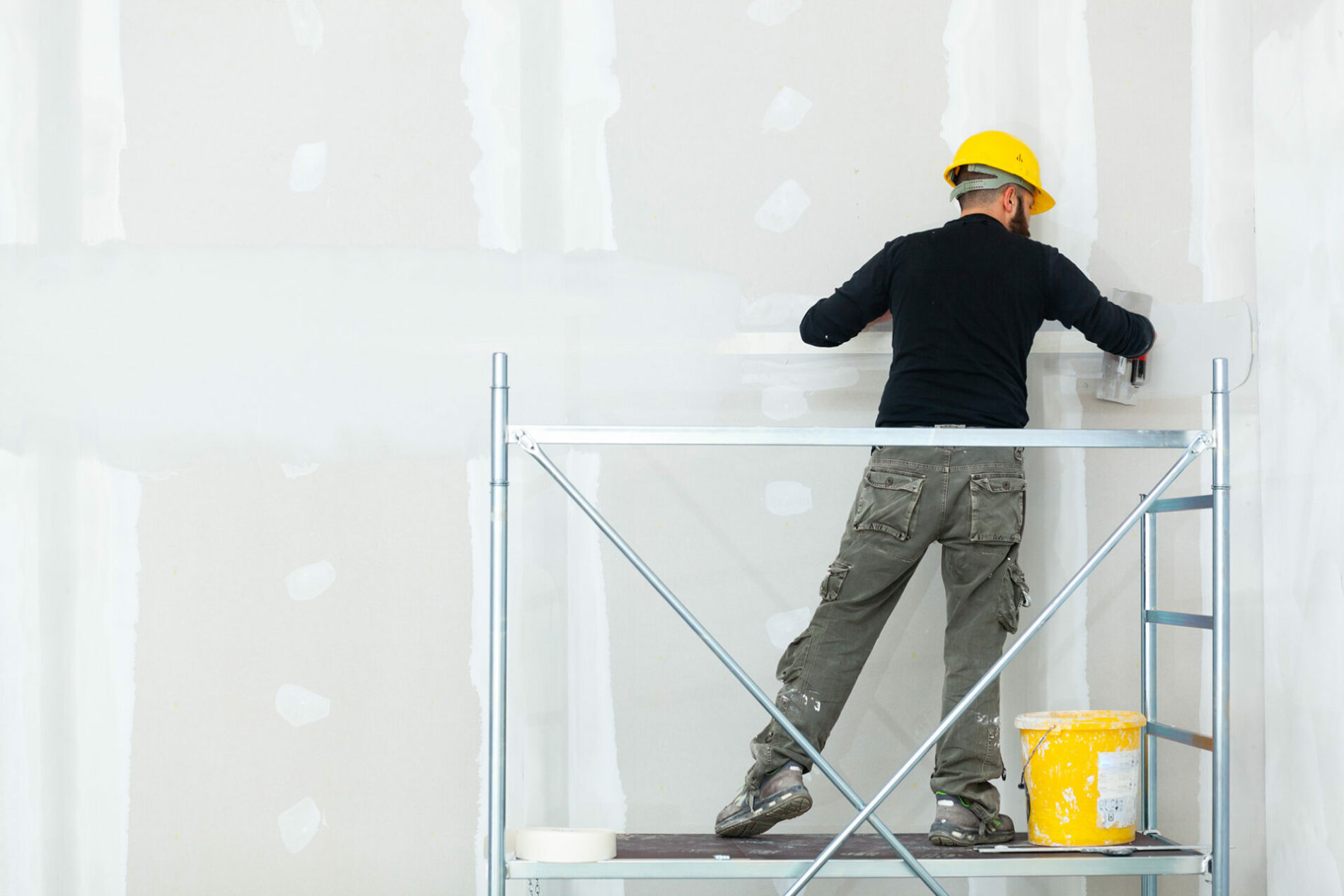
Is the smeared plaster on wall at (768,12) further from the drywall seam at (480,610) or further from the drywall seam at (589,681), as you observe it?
the drywall seam at (480,610)

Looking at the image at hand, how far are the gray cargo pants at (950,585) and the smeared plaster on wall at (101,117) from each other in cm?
202

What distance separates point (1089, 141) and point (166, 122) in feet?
7.82

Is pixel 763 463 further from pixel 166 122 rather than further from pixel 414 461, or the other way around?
pixel 166 122

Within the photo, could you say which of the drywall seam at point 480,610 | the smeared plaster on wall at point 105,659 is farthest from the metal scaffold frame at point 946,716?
the smeared plaster on wall at point 105,659

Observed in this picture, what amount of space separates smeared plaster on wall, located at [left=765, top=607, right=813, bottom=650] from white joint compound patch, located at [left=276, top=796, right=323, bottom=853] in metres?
1.21

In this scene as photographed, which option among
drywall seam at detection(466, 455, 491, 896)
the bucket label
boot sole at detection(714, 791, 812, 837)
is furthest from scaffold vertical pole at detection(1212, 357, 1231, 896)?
drywall seam at detection(466, 455, 491, 896)

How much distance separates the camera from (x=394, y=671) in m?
2.86

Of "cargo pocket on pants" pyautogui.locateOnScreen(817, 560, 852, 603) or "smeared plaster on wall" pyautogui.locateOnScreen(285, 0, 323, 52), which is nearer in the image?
"cargo pocket on pants" pyautogui.locateOnScreen(817, 560, 852, 603)

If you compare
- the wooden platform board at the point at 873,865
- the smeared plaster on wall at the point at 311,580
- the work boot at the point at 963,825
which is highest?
the smeared plaster on wall at the point at 311,580

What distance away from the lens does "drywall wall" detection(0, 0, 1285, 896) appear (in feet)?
9.33

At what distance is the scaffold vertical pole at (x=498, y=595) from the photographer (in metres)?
2.15

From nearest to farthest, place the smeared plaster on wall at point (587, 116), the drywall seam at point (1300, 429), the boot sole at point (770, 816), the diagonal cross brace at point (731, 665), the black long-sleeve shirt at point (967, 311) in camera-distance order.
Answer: the diagonal cross brace at point (731, 665), the boot sole at point (770, 816), the black long-sleeve shirt at point (967, 311), the drywall seam at point (1300, 429), the smeared plaster on wall at point (587, 116)

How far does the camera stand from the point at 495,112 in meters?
2.92

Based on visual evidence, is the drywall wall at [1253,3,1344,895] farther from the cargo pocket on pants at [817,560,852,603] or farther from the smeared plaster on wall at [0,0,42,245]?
the smeared plaster on wall at [0,0,42,245]
